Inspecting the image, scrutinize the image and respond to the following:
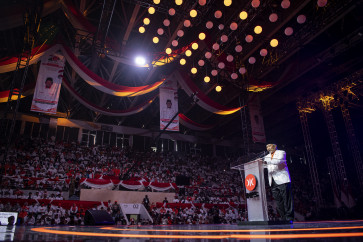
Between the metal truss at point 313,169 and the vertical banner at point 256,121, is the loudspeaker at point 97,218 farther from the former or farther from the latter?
the metal truss at point 313,169

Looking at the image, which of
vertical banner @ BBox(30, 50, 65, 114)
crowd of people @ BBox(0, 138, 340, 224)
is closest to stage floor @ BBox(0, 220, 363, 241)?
crowd of people @ BBox(0, 138, 340, 224)

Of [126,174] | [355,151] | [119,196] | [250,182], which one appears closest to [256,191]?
[250,182]

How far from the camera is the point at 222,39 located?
960cm

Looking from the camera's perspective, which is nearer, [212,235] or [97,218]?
[212,235]

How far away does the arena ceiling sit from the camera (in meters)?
9.14

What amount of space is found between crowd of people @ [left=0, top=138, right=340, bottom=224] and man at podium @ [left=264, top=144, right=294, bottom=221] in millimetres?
7899

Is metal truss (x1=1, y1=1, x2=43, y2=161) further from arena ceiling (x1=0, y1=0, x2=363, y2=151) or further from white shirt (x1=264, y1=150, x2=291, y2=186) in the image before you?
white shirt (x1=264, y1=150, x2=291, y2=186)

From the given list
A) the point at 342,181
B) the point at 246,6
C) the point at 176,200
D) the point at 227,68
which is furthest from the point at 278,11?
the point at 176,200

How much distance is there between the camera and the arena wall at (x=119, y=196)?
39.2 ft

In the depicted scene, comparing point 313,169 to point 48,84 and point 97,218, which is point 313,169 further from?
→ point 48,84

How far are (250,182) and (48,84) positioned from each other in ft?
28.9

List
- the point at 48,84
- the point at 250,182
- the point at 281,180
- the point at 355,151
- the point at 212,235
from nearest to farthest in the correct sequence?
the point at 212,235 < the point at 281,180 < the point at 250,182 < the point at 48,84 < the point at 355,151

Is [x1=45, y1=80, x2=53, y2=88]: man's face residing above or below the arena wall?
above

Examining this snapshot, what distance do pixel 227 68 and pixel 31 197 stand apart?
34.7 ft
